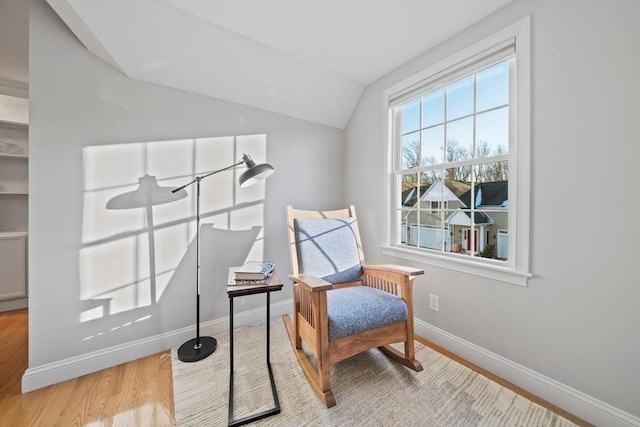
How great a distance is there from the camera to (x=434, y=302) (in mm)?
1977

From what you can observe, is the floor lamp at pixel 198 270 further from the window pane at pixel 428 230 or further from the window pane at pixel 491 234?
the window pane at pixel 491 234

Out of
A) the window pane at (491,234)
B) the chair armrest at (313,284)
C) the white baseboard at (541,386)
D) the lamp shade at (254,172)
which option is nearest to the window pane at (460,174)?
the window pane at (491,234)

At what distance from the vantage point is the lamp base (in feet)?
5.75

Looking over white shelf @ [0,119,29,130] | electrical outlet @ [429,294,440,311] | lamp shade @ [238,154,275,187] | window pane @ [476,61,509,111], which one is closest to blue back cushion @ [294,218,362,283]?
lamp shade @ [238,154,275,187]

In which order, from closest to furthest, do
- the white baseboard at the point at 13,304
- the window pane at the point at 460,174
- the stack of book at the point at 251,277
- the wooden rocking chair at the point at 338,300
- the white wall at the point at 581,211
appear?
the white wall at the point at 581,211 < the wooden rocking chair at the point at 338,300 < the stack of book at the point at 251,277 < the window pane at the point at 460,174 < the white baseboard at the point at 13,304

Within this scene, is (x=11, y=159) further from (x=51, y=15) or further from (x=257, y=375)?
(x=257, y=375)

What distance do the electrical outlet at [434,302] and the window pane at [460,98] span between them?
4.71ft

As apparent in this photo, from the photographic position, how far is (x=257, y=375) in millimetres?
1598

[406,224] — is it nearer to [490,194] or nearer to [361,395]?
[490,194]

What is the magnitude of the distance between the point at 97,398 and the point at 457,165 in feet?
9.08

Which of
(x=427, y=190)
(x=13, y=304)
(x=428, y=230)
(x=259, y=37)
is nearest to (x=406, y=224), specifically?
(x=428, y=230)

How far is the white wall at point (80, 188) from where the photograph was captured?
150 centimetres

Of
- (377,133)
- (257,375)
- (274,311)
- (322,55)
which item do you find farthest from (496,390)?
(322,55)

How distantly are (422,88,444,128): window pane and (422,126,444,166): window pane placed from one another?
0.06 meters
